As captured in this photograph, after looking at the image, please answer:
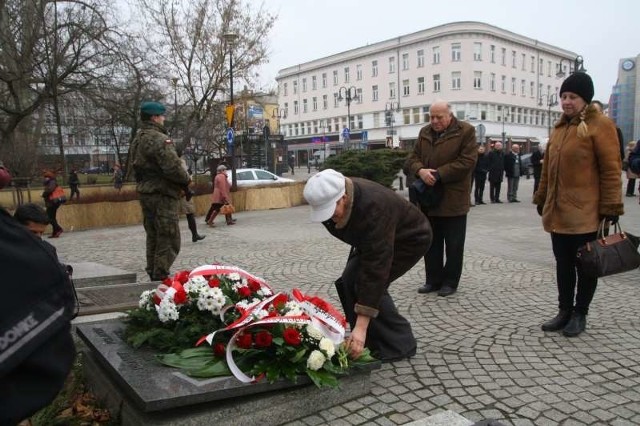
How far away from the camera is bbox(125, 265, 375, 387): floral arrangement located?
2918 mm

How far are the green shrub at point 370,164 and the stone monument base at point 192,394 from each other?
43.7 feet

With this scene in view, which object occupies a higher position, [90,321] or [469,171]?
[469,171]

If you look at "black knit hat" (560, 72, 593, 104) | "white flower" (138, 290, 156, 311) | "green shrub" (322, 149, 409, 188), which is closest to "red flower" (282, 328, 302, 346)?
"white flower" (138, 290, 156, 311)

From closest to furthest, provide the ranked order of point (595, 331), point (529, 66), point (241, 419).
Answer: point (241, 419), point (595, 331), point (529, 66)

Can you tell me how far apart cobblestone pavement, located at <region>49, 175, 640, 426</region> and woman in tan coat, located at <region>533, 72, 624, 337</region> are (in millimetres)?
455

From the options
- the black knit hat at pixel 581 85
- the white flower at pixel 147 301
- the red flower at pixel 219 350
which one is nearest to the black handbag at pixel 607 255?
the black knit hat at pixel 581 85

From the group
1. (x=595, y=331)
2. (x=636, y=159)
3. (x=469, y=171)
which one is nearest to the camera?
(x=595, y=331)

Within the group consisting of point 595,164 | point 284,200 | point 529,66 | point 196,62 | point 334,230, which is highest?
point 529,66

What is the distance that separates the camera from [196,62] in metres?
23.5

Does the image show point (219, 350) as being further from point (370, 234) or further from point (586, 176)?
point (586, 176)

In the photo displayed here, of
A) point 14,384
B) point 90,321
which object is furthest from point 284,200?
point 14,384

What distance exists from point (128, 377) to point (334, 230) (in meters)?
1.39

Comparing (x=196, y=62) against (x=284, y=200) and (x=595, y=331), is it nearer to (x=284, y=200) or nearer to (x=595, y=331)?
(x=284, y=200)

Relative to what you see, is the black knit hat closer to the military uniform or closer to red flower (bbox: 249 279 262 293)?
red flower (bbox: 249 279 262 293)
